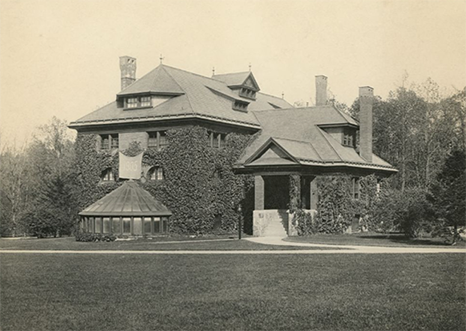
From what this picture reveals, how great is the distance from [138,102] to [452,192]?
2262 cm

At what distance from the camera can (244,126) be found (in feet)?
145

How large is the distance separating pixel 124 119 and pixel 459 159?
73.1 feet

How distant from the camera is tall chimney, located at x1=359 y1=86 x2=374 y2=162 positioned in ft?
152

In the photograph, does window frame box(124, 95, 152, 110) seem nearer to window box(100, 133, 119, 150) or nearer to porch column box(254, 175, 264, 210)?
window box(100, 133, 119, 150)

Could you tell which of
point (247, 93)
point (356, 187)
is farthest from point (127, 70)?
point (356, 187)

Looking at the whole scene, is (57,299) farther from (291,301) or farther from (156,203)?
(156,203)

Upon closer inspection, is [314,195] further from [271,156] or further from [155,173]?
[155,173]

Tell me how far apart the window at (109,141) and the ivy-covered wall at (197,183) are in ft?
2.48

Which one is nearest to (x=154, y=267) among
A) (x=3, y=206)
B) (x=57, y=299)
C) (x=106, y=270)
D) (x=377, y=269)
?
(x=106, y=270)

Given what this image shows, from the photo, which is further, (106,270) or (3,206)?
(3,206)

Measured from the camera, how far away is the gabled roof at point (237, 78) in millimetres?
49969

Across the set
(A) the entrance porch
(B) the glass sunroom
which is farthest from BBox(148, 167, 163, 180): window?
(A) the entrance porch

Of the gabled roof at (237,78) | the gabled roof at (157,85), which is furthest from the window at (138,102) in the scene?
the gabled roof at (237,78)

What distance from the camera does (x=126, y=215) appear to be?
38.4m
